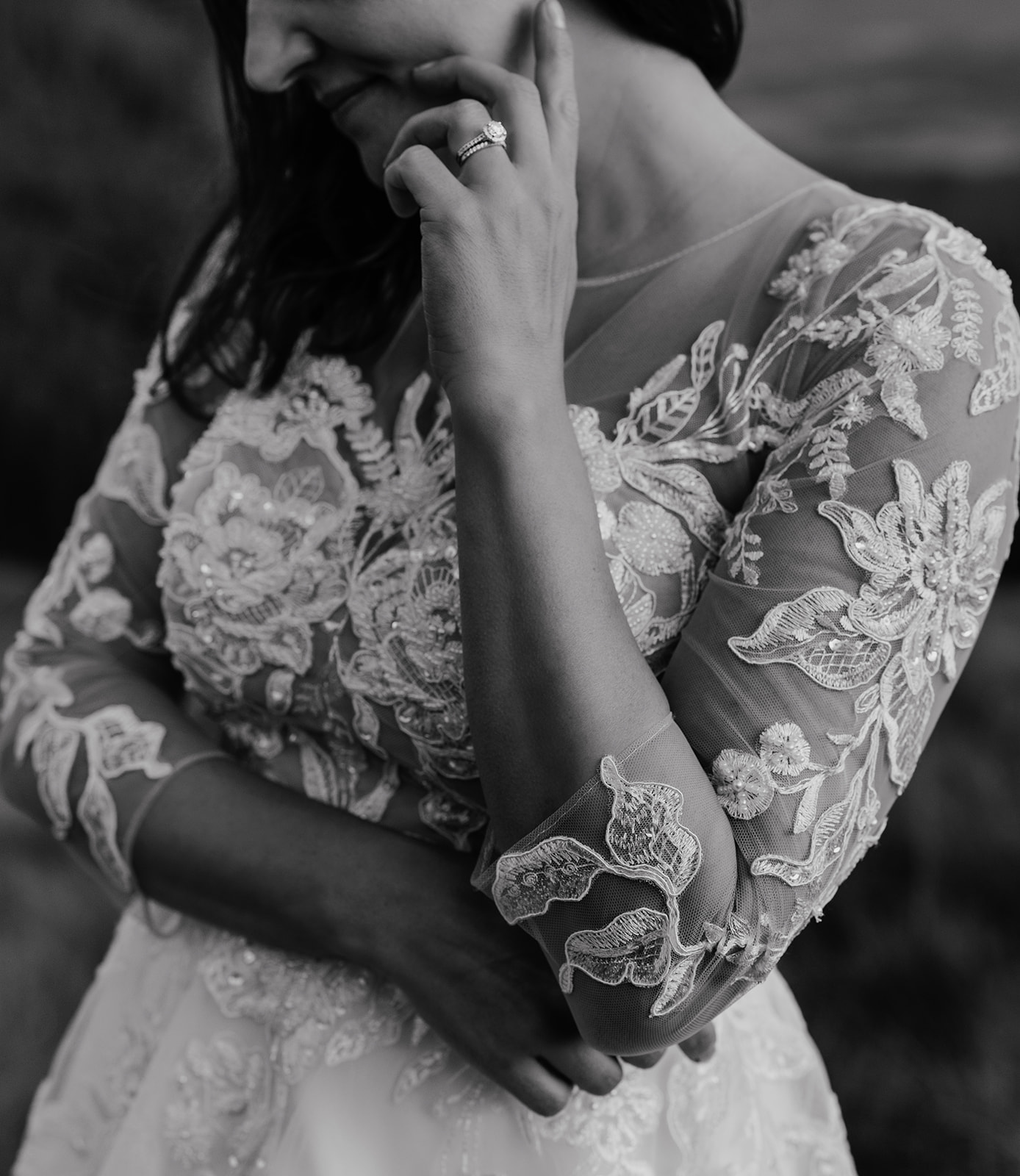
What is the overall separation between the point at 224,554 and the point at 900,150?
2.10 m

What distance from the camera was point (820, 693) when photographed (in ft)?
3.03

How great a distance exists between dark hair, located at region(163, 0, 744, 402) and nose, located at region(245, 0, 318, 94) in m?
0.26

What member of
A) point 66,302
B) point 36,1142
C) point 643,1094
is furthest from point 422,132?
point 66,302

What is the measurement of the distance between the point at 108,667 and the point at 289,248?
Result: 1.82 feet

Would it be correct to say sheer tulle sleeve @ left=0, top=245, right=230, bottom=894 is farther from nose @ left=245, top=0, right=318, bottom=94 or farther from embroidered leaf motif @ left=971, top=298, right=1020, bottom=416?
embroidered leaf motif @ left=971, top=298, right=1020, bottom=416

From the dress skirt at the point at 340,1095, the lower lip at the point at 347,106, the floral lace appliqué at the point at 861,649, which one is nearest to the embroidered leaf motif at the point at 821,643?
the floral lace appliqué at the point at 861,649

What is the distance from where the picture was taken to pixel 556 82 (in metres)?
1.05

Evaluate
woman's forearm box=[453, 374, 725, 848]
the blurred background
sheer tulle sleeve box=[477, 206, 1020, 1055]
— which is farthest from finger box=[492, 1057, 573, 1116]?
the blurred background

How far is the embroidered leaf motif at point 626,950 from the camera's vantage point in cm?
92

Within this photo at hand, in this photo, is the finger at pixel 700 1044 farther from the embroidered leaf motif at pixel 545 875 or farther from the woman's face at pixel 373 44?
the woman's face at pixel 373 44

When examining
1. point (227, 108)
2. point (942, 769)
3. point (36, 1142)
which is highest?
point (227, 108)

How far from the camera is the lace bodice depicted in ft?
3.04

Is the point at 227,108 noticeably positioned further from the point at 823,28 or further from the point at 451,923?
the point at 823,28

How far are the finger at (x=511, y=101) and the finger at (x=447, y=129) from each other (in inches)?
0.4
